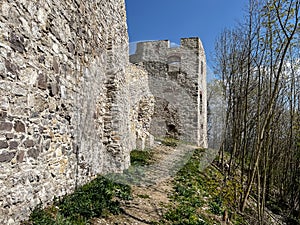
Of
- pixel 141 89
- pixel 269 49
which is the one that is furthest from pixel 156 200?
pixel 141 89

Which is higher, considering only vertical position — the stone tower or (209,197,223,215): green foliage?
the stone tower

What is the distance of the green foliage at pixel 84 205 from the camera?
2994mm

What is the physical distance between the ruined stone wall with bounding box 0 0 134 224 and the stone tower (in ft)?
24.6

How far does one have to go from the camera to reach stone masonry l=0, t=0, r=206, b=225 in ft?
8.64

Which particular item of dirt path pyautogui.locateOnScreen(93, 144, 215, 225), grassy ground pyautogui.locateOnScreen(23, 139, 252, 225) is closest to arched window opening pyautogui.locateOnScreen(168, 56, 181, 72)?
dirt path pyautogui.locateOnScreen(93, 144, 215, 225)

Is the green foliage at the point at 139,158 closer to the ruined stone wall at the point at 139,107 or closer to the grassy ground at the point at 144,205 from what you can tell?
the grassy ground at the point at 144,205

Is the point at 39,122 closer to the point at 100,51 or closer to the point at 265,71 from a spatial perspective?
the point at 100,51

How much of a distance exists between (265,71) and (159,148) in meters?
5.23

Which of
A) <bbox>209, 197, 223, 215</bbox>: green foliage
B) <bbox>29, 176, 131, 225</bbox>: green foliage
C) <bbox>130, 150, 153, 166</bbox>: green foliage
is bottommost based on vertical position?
<bbox>209, 197, 223, 215</bbox>: green foliage

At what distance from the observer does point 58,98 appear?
12.1 ft

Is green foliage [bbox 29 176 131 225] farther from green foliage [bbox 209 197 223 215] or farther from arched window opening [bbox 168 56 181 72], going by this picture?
arched window opening [bbox 168 56 181 72]

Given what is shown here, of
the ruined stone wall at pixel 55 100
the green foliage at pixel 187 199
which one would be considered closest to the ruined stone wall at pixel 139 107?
the green foliage at pixel 187 199

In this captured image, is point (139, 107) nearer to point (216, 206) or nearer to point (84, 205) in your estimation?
point (216, 206)

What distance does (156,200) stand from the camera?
4938mm
